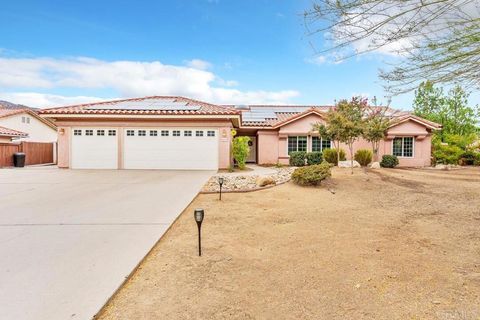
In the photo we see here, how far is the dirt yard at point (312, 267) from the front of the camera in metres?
2.81

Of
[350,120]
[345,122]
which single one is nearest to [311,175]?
[345,122]

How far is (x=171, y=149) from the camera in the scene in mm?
16812

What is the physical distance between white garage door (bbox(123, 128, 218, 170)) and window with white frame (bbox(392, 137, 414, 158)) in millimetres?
13507

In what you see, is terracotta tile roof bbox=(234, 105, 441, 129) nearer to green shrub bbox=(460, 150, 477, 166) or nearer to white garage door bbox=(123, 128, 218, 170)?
green shrub bbox=(460, 150, 477, 166)

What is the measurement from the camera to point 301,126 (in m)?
20.6

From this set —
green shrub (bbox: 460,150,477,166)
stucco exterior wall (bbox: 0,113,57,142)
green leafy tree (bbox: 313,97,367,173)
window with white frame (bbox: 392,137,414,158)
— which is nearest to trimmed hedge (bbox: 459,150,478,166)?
green shrub (bbox: 460,150,477,166)

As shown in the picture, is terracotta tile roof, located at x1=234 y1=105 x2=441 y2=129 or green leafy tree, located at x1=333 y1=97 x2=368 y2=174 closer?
green leafy tree, located at x1=333 y1=97 x2=368 y2=174

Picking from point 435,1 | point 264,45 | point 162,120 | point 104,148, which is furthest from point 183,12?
point 435,1

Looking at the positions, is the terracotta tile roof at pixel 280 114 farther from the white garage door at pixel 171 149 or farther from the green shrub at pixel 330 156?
the white garage door at pixel 171 149

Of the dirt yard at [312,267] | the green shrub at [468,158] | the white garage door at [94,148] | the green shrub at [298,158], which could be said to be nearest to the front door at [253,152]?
the green shrub at [298,158]

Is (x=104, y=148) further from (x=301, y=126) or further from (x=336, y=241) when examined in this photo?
(x=336, y=241)

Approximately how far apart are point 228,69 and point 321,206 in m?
15.5

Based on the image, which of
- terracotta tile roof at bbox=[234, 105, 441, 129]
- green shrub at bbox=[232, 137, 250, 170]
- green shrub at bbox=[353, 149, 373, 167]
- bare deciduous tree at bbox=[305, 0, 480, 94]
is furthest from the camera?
terracotta tile roof at bbox=[234, 105, 441, 129]

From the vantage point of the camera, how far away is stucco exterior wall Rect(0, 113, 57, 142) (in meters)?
25.2
